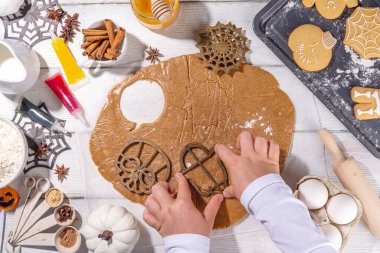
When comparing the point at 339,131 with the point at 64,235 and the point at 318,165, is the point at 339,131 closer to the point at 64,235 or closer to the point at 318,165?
the point at 318,165

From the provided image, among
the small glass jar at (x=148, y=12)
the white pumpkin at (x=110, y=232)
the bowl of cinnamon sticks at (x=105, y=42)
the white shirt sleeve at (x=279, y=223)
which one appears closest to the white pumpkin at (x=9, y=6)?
the bowl of cinnamon sticks at (x=105, y=42)

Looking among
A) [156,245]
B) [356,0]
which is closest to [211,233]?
[156,245]

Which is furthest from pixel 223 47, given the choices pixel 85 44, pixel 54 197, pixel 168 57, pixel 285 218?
pixel 54 197

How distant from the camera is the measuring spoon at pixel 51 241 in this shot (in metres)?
1.16

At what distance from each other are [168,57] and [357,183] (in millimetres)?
598

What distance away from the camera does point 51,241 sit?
46.4 inches

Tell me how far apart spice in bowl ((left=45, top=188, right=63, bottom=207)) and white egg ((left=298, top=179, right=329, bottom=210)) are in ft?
2.04

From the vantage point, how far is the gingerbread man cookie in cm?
121

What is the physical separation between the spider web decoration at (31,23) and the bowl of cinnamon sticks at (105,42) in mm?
125

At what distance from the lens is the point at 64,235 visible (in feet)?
3.86

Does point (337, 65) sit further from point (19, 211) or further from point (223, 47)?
point (19, 211)

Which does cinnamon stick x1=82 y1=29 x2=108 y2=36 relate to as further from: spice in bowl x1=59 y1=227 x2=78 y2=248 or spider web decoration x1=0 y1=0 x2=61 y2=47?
spice in bowl x1=59 y1=227 x2=78 y2=248

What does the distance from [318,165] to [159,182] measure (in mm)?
438

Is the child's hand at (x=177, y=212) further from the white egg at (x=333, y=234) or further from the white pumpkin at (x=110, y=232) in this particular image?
the white egg at (x=333, y=234)
